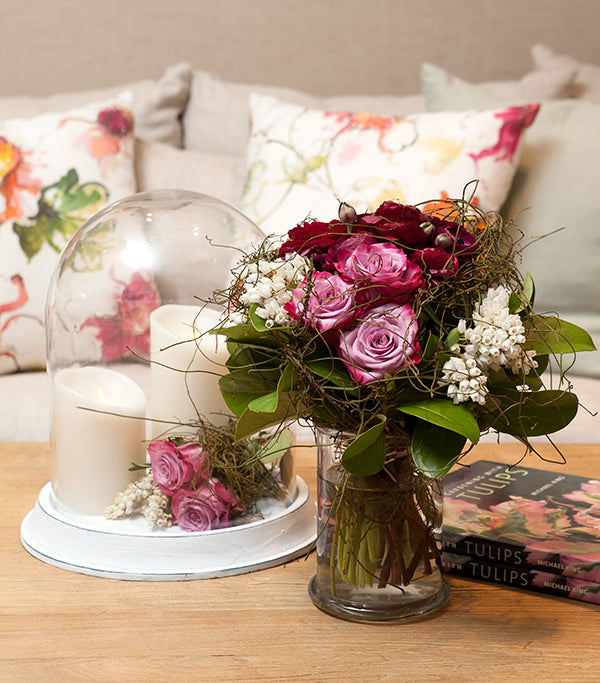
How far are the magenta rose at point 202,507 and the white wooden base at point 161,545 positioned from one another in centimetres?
1

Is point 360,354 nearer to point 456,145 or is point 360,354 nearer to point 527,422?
point 527,422

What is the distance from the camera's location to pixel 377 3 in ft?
7.33

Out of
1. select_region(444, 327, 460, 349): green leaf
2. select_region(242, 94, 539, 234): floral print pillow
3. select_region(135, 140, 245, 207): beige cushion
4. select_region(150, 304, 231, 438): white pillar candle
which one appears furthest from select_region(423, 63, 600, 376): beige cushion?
select_region(444, 327, 460, 349): green leaf

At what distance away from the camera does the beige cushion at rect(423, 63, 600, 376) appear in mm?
1588

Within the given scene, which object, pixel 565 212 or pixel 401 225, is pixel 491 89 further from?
pixel 401 225

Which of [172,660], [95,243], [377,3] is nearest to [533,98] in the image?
[377,3]

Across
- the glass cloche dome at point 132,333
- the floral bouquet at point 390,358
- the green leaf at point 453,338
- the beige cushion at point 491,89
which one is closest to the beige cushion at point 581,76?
the beige cushion at point 491,89

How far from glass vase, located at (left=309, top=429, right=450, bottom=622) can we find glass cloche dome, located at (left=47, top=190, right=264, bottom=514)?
0.19 m

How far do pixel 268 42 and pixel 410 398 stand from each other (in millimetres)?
1907

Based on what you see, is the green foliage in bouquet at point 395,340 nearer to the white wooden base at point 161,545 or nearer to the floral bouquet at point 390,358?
the floral bouquet at point 390,358

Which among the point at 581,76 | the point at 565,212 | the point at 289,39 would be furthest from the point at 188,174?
the point at 581,76

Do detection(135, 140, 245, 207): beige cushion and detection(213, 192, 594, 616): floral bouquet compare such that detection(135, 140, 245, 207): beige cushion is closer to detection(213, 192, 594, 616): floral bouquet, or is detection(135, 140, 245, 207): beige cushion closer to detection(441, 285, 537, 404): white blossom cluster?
detection(213, 192, 594, 616): floral bouquet

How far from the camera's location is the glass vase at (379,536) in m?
0.62

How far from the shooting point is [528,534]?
0.73m
